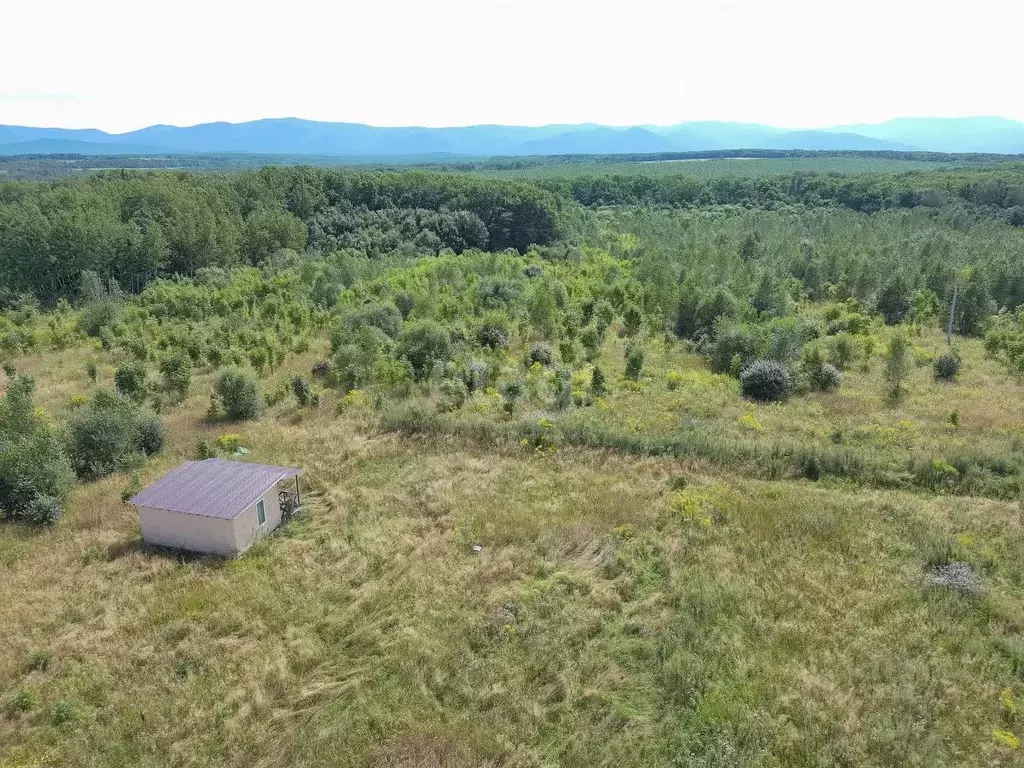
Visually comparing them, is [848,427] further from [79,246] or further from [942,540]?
[79,246]

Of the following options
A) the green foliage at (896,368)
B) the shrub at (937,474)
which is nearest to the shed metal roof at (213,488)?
the shrub at (937,474)

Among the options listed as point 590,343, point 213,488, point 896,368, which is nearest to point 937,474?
point 896,368

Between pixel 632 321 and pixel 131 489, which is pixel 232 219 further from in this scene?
pixel 131 489

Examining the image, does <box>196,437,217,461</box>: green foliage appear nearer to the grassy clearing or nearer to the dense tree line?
the grassy clearing

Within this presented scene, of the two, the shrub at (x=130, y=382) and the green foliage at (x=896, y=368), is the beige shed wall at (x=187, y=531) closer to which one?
the shrub at (x=130, y=382)

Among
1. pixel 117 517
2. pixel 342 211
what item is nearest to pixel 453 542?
pixel 117 517

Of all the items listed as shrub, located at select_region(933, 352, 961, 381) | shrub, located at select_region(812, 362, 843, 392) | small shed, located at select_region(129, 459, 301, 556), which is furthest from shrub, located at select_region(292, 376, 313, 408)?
shrub, located at select_region(933, 352, 961, 381)
